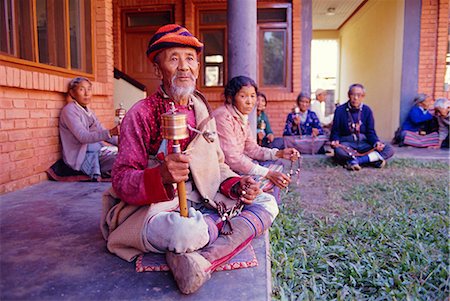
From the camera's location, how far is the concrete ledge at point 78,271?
1819 mm

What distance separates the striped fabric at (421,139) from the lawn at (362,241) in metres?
3.52

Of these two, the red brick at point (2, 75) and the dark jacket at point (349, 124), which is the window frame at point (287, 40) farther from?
the red brick at point (2, 75)

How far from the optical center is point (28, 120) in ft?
13.2

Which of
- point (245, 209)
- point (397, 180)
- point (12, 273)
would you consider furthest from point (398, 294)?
point (397, 180)

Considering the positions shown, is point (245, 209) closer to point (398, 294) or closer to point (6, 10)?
point (398, 294)

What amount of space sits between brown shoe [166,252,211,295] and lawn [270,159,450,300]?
17.5 inches

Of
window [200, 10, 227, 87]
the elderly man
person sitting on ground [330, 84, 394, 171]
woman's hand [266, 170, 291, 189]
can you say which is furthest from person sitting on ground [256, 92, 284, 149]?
the elderly man

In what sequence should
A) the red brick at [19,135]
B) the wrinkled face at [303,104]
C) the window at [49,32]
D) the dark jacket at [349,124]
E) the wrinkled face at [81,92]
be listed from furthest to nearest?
the wrinkled face at [303,104]
the dark jacket at [349,124]
the wrinkled face at [81,92]
the window at [49,32]
the red brick at [19,135]

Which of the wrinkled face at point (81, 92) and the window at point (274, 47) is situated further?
the window at point (274, 47)

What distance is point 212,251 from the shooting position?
203cm

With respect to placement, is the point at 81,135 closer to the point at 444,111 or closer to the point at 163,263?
the point at 163,263

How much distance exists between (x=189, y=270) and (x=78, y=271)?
0.63 metres

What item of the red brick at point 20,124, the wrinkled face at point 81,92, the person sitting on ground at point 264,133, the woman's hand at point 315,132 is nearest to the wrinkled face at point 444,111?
the woman's hand at point 315,132

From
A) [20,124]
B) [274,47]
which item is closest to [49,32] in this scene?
[20,124]
